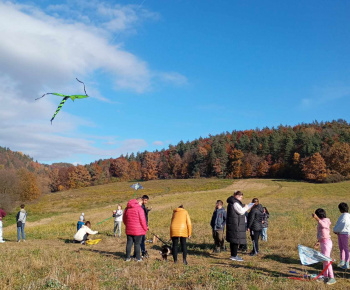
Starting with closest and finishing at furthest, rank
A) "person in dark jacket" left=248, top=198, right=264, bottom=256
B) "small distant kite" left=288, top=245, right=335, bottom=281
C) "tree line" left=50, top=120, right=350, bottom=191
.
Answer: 1. "small distant kite" left=288, top=245, right=335, bottom=281
2. "person in dark jacket" left=248, top=198, right=264, bottom=256
3. "tree line" left=50, top=120, right=350, bottom=191

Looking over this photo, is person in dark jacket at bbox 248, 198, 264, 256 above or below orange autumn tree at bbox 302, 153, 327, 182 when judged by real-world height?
below

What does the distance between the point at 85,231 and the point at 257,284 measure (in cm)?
964

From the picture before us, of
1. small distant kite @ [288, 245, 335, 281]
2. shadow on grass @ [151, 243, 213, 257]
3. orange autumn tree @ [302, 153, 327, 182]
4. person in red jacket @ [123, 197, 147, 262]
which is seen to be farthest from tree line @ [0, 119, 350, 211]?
small distant kite @ [288, 245, 335, 281]

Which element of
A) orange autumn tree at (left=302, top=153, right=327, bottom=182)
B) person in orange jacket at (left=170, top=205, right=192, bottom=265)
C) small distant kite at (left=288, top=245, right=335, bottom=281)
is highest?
orange autumn tree at (left=302, top=153, right=327, bottom=182)

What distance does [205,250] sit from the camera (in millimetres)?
11039

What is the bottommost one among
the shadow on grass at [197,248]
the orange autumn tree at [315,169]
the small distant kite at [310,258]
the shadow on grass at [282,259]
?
the shadow on grass at [197,248]

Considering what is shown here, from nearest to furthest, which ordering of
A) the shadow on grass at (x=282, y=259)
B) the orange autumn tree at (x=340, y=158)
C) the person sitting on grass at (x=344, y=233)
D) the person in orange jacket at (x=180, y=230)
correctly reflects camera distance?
the person sitting on grass at (x=344, y=233) → the person in orange jacket at (x=180, y=230) → the shadow on grass at (x=282, y=259) → the orange autumn tree at (x=340, y=158)

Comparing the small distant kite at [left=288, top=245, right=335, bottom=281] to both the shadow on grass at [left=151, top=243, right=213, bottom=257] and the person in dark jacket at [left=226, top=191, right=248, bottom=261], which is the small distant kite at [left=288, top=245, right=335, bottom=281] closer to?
the person in dark jacket at [left=226, top=191, right=248, bottom=261]

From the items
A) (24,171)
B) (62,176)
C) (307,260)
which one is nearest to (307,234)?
(307,260)

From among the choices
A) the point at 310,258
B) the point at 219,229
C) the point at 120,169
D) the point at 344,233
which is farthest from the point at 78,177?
the point at 310,258

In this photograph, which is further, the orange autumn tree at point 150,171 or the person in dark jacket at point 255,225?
the orange autumn tree at point 150,171

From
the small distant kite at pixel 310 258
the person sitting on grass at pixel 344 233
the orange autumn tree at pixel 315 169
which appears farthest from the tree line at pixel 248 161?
the small distant kite at pixel 310 258

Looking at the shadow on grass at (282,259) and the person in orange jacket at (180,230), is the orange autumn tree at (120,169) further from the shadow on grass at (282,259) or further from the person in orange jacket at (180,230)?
the person in orange jacket at (180,230)

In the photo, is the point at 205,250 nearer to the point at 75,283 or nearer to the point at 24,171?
the point at 75,283
